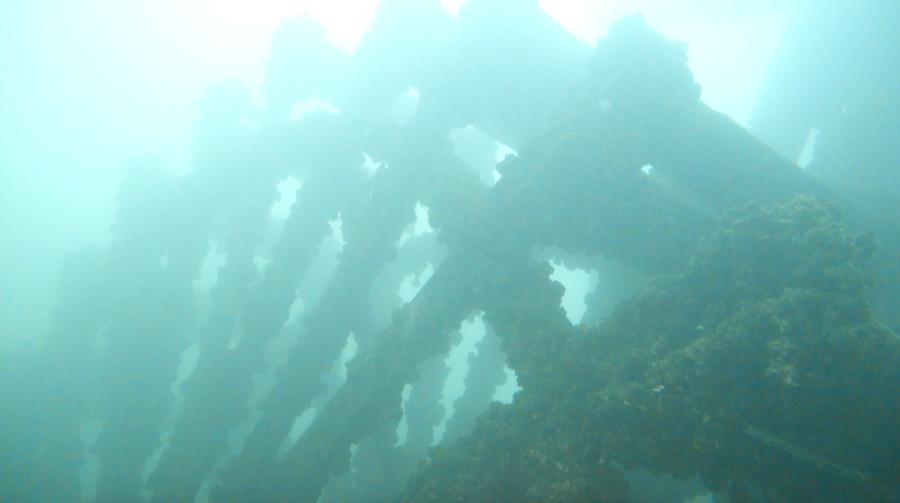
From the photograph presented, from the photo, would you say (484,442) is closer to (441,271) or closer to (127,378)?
(441,271)

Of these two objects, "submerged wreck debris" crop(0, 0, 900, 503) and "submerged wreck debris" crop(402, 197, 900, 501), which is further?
"submerged wreck debris" crop(0, 0, 900, 503)

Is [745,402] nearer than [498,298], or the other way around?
[745,402]

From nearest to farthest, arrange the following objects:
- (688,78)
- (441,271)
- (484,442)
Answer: (484,442) → (688,78) → (441,271)

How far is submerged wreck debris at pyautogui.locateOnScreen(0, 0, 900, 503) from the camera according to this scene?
6.50 metres

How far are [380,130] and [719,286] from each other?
10.5m

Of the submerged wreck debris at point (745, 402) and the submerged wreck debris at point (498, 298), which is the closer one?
the submerged wreck debris at point (745, 402)

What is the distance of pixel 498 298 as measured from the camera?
10.3 metres

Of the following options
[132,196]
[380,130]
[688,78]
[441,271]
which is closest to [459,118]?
[380,130]

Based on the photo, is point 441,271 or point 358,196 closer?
point 441,271

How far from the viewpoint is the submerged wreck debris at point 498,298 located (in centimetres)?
650

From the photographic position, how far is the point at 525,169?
35.4 ft

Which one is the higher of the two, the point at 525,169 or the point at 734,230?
the point at 525,169

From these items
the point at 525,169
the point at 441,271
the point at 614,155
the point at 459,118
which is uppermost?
the point at 459,118

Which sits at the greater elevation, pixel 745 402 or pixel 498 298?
pixel 498 298
